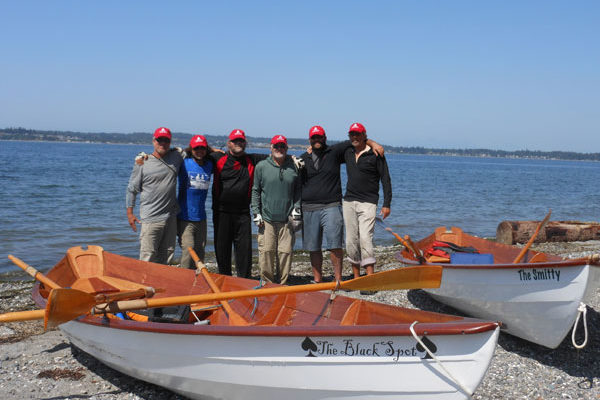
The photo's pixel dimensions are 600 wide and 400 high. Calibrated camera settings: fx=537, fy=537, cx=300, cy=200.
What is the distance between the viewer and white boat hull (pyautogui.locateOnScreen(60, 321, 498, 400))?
3.86 metres

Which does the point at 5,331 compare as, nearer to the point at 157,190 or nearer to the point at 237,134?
the point at 157,190

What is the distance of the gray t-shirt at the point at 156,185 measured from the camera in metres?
7.03

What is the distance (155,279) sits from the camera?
265 inches

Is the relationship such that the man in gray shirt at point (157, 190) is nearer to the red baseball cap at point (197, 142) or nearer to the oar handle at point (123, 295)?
the red baseball cap at point (197, 142)

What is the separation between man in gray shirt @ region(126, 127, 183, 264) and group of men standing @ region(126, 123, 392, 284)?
0.01 m

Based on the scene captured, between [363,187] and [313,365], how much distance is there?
4.00m

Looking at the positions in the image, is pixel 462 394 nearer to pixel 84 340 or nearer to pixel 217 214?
pixel 84 340

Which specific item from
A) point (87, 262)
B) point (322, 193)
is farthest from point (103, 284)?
point (322, 193)

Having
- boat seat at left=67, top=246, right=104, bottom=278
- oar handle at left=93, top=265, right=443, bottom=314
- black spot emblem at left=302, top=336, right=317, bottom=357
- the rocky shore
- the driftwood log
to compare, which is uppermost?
oar handle at left=93, top=265, right=443, bottom=314

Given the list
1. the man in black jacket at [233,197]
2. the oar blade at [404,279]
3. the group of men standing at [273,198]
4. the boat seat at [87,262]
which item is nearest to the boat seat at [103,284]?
the boat seat at [87,262]

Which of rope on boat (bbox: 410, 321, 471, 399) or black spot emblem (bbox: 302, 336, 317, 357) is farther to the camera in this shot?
black spot emblem (bbox: 302, 336, 317, 357)

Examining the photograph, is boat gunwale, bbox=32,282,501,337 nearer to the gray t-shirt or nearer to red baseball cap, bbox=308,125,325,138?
the gray t-shirt

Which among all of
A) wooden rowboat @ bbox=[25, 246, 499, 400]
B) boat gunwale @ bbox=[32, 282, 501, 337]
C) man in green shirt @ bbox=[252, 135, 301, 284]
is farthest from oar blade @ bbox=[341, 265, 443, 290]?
man in green shirt @ bbox=[252, 135, 301, 284]

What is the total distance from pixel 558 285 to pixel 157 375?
4.18 m
